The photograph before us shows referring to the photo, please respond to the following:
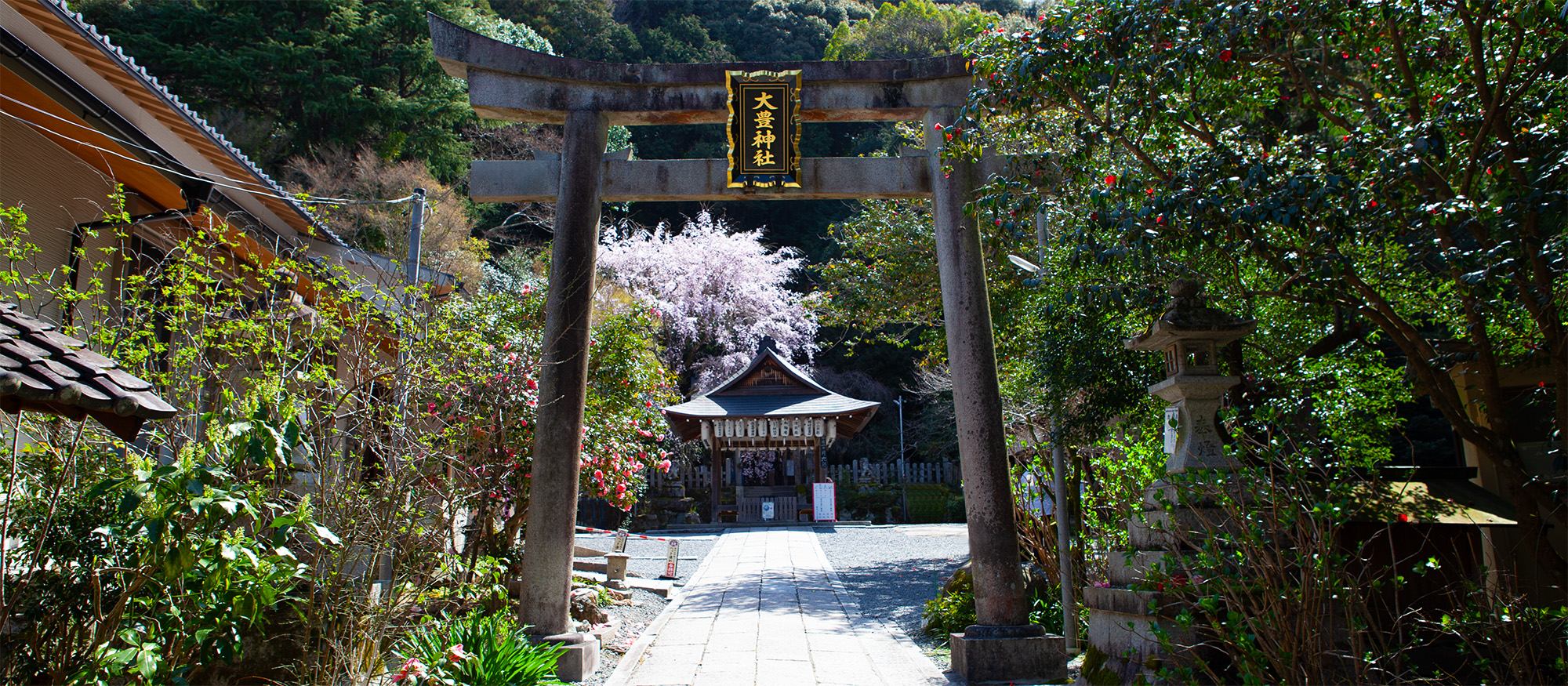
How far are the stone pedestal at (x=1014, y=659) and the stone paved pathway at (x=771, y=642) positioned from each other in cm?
26

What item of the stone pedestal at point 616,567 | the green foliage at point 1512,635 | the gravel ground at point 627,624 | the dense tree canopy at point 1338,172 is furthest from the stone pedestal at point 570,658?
the green foliage at point 1512,635

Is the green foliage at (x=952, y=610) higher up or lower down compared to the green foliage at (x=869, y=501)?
lower down

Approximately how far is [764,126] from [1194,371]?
361 cm

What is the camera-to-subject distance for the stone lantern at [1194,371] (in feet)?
15.3

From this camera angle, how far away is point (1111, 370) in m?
6.29

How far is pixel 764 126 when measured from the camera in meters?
6.69

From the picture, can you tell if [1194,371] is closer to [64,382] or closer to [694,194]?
[694,194]

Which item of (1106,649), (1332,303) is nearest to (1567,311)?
(1332,303)

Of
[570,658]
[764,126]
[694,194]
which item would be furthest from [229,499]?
[764,126]

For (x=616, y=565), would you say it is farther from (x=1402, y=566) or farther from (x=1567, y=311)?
(x=1567, y=311)

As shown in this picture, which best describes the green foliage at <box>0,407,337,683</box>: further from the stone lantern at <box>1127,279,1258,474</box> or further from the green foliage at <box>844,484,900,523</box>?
the green foliage at <box>844,484,900,523</box>

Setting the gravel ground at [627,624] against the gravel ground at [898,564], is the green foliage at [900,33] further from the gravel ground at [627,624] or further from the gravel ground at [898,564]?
the gravel ground at [627,624]

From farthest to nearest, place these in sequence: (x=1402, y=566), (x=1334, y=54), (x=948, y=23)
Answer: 1. (x=948, y=23)
2. (x=1402, y=566)
3. (x=1334, y=54)

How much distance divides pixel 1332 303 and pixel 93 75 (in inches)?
325
